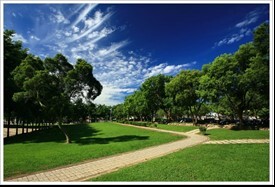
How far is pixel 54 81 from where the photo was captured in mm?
14102

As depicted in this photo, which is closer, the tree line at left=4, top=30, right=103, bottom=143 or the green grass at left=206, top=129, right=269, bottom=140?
the tree line at left=4, top=30, right=103, bottom=143

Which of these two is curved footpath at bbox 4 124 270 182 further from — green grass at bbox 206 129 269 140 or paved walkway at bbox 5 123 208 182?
green grass at bbox 206 129 269 140

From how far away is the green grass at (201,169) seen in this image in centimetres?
676

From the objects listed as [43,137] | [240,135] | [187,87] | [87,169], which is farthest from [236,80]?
[43,137]

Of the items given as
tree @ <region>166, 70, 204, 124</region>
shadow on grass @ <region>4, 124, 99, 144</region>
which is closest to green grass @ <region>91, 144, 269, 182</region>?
shadow on grass @ <region>4, 124, 99, 144</region>

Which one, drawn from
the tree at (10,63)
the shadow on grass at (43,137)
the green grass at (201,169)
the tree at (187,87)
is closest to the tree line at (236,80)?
the tree at (187,87)

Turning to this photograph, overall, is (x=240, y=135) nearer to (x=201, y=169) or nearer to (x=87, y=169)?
(x=201, y=169)

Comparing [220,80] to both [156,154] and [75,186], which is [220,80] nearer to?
[156,154]

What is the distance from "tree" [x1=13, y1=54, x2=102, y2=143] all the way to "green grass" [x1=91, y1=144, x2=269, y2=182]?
26.3 feet

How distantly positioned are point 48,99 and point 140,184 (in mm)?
10041

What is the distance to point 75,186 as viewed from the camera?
20.9 feet

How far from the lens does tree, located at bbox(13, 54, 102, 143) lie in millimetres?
13000

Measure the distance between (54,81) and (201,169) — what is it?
34.1 feet

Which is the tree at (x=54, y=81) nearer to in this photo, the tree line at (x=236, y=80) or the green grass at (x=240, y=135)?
the green grass at (x=240, y=135)
